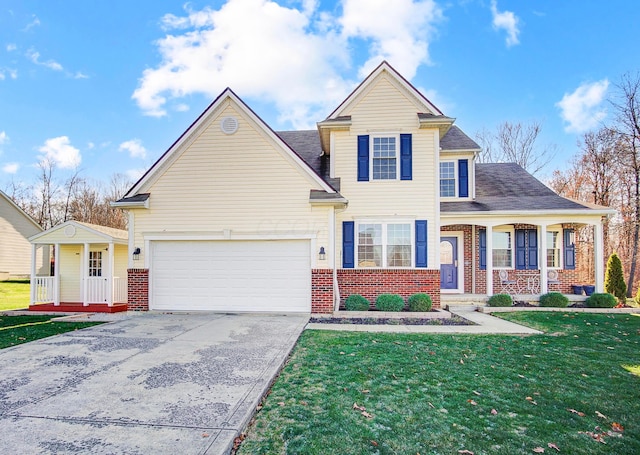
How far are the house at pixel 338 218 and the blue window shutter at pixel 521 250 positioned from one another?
39 mm

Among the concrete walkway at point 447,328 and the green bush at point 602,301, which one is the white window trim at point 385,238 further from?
the green bush at point 602,301

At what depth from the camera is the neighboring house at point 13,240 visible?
2181 cm

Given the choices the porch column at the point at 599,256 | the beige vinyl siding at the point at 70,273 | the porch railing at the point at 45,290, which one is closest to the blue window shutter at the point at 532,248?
the porch column at the point at 599,256

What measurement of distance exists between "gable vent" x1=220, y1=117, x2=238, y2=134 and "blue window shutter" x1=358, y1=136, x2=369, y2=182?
4.10m

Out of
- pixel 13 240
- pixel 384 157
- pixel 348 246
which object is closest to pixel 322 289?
pixel 348 246

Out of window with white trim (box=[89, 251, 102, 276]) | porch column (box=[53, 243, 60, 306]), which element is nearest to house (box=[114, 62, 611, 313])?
window with white trim (box=[89, 251, 102, 276])

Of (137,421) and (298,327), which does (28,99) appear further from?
(137,421)

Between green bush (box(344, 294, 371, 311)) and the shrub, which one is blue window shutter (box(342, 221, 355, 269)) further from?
the shrub

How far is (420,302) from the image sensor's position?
10898mm

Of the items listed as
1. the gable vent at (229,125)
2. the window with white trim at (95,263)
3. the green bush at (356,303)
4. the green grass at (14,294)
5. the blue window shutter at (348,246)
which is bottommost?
the green grass at (14,294)

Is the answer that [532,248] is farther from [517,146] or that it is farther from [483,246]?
[517,146]

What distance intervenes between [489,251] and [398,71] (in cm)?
715

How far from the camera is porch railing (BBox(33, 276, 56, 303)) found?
1245 cm

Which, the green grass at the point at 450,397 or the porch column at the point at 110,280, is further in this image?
the porch column at the point at 110,280
